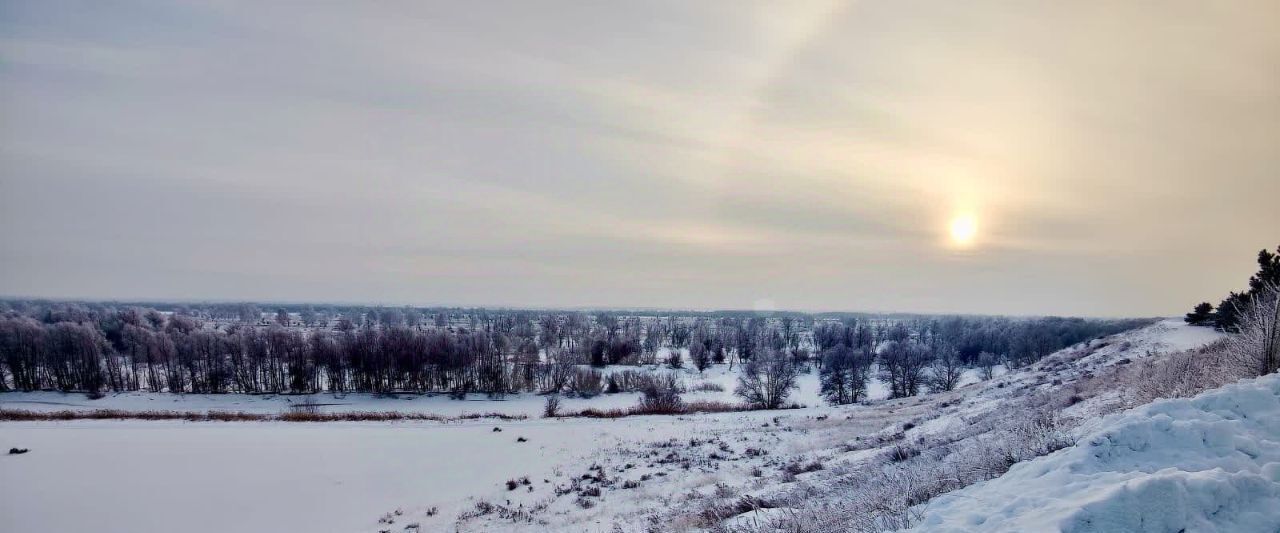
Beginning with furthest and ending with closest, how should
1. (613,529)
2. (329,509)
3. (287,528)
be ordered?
(329,509), (287,528), (613,529)

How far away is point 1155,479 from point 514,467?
2415 cm

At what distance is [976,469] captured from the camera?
8.62 m

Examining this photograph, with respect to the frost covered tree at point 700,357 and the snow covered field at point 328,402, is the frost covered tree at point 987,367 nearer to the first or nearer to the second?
the snow covered field at point 328,402

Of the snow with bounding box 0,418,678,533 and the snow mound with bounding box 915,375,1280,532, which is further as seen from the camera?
the snow with bounding box 0,418,678,533

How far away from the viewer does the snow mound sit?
5293 millimetres


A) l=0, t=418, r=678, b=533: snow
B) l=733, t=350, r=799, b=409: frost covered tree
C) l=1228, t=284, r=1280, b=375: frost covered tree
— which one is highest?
l=1228, t=284, r=1280, b=375: frost covered tree

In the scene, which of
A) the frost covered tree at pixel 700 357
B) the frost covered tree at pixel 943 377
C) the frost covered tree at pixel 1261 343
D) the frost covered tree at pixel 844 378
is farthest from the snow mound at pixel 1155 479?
the frost covered tree at pixel 700 357

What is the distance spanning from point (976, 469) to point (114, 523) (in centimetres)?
2853

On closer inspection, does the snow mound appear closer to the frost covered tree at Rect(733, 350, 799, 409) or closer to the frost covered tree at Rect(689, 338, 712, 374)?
the frost covered tree at Rect(733, 350, 799, 409)

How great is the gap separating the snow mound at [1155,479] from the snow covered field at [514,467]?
50mm

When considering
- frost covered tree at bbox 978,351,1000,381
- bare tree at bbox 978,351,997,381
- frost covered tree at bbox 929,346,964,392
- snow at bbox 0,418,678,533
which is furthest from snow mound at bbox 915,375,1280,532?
bare tree at bbox 978,351,997,381

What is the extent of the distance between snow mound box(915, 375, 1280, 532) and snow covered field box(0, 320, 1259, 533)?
5 cm

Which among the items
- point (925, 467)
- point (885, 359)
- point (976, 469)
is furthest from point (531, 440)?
point (885, 359)

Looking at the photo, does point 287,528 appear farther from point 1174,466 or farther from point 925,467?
point 1174,466
